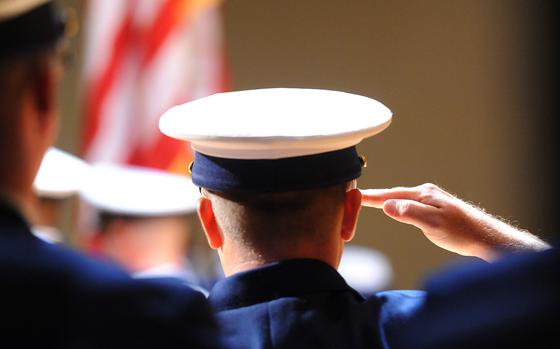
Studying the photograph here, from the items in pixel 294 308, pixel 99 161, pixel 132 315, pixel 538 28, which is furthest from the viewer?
pixel 538 28

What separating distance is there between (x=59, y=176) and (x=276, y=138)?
297 centimetres

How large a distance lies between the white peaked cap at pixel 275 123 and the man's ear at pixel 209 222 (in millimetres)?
90

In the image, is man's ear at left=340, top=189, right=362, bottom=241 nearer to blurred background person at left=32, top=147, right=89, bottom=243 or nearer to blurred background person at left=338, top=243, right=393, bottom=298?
blurred background person at left=32, top=147, right=89, bottom=243

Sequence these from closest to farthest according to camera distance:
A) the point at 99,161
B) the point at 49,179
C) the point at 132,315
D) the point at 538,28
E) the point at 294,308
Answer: the point at 132,315, the point at 294,308, the point at 49,179, the point at 99,161, the point at 538,28

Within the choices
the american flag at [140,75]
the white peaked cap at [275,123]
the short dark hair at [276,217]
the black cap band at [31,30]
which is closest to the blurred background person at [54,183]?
the american flag at [140,75]

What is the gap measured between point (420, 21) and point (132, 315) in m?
5.47

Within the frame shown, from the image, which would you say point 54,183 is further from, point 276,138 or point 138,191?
point 276,138

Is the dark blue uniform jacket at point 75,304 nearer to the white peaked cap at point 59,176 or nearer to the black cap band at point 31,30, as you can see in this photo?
the black cap band at point 31,30

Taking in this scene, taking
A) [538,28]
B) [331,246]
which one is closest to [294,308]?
[331,246]

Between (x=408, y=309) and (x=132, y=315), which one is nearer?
(x=132, y=315)

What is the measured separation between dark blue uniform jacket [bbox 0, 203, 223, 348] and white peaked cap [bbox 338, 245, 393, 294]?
13.6 ft

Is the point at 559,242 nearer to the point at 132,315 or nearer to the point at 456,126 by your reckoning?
the point at 132,315

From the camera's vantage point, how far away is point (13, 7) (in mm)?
1358

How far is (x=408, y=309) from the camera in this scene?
1.72 m
